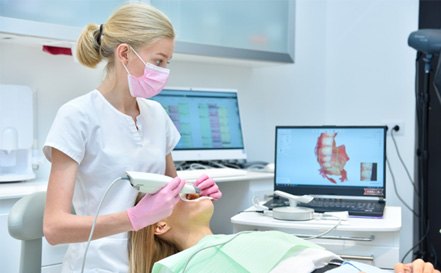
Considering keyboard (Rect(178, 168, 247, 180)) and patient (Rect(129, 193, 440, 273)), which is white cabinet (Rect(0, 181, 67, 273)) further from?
keyboard (Rect(178, 168, 247, 180))

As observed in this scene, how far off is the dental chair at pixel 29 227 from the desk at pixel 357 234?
2.20 ft

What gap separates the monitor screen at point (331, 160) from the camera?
1.95 m

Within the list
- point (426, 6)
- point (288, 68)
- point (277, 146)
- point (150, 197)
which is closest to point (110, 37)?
point (150, 197)

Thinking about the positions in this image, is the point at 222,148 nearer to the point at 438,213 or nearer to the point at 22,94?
the point at 22,94

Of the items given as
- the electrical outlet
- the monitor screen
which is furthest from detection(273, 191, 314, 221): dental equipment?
the electrical outlet

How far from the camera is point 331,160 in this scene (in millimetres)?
1995

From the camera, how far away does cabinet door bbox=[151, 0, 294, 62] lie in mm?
2207

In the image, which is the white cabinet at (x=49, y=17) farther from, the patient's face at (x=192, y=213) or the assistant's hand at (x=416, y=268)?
the assistant's hand at (x=416, y=268)

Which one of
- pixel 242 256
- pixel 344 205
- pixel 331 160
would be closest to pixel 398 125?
pixel 331 160

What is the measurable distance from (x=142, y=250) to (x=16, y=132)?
2.36 ft

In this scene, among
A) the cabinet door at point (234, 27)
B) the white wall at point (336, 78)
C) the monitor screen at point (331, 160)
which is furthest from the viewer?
the white wall at point (336, 78)

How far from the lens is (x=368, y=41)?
2.87 meters

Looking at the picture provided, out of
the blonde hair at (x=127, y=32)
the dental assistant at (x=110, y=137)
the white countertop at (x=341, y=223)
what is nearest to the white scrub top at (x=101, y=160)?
the dental assistant at (x=110, y=137)

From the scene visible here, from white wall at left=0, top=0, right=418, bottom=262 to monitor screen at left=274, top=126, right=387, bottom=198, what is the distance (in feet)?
2.43
